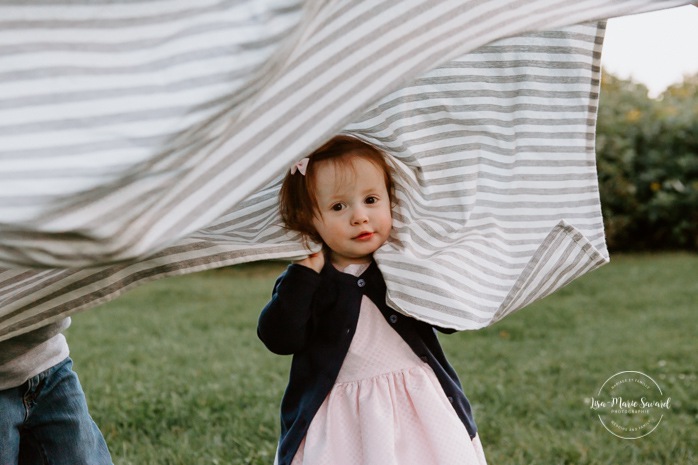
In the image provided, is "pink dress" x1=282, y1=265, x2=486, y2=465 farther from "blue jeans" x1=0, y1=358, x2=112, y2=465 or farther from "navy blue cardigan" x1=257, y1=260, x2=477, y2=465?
"blue jeans" x1=0, y1=358, x2=112, y2=465

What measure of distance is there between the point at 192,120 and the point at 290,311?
3.21 feet

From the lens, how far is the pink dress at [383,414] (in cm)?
245

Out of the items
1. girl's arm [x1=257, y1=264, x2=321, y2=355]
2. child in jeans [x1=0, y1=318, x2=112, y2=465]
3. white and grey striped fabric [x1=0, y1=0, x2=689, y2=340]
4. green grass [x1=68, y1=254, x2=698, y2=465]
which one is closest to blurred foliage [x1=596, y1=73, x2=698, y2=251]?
green grass [x1=68, y1=254, x2=698, y2=465]

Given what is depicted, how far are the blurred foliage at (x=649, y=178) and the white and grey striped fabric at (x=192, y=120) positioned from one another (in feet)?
27.5

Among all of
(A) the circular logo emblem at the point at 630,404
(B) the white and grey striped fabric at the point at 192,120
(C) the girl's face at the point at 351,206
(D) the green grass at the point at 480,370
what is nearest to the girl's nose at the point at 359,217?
(C) the girl's face at the point at 351,206

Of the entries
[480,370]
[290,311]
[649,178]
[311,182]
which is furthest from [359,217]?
[649,178]

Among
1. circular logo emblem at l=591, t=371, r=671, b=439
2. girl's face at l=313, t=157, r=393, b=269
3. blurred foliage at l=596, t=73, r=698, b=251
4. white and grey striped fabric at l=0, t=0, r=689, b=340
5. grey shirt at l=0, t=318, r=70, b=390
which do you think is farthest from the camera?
blurred foliage at l=596, t=73, r=698, b=251

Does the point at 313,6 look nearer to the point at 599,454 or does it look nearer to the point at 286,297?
the point at 286,297

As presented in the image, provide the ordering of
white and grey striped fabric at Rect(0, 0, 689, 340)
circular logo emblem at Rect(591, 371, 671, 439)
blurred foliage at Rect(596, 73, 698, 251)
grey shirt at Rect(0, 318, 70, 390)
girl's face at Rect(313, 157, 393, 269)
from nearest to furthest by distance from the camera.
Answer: white and grey striped fabric at Rect(0, 0, 689, 340)
grey shirt at Rect(0, 318, 70, 390)
girl's face at Rect(313, 157, 393, 269)
circular logo emblem at Rect(591, 371, 671, 439)
blurred foliage at Rect(596, 73, 698, 251)

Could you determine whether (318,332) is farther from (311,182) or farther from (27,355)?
(27,355)

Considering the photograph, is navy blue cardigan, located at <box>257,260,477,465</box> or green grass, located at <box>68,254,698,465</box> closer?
navy blue cardigan, located at <box>257,260,477,465</box>

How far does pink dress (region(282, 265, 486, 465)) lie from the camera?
2.45 metres

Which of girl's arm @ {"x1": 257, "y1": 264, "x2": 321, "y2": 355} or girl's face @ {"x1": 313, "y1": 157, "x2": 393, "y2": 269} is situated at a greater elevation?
girl's face @ {"x1": 313, "y1": 157, "x2": 393, "y2": 269}

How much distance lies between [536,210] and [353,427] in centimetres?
83
